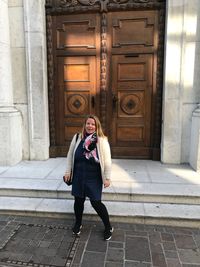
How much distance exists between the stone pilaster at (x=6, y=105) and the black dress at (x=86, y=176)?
2.47 m

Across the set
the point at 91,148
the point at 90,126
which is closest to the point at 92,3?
the point at 90,126

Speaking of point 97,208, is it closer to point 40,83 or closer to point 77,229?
point 77,229

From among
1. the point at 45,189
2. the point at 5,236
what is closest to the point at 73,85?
the point at 45,189

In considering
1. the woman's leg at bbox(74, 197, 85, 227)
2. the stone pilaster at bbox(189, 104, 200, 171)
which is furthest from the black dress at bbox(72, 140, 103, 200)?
the stone pilaster at bbox(189, 104, 200, 171)

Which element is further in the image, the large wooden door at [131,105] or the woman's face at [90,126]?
the large wooden door at [131,105]

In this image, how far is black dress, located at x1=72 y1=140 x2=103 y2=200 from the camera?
2.76 meters

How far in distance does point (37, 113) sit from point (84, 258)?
3202 mm

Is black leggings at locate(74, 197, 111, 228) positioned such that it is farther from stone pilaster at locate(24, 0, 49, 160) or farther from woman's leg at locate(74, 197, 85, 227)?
stone pilaster at locate(24, 0, 49, 160)

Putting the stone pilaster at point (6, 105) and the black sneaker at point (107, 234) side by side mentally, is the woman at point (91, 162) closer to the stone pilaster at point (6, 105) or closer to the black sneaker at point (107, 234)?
the black sneaker at point (107, 234)

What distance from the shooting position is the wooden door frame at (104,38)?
475 cm

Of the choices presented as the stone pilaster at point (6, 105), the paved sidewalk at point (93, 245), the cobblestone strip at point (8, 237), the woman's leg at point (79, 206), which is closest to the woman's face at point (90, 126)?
the woman's leg at point (79, 206)

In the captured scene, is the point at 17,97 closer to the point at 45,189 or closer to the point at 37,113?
the point at 37,113

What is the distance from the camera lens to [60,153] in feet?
17.7

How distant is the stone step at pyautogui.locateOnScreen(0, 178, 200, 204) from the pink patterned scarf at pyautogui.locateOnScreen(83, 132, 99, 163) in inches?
42.4
